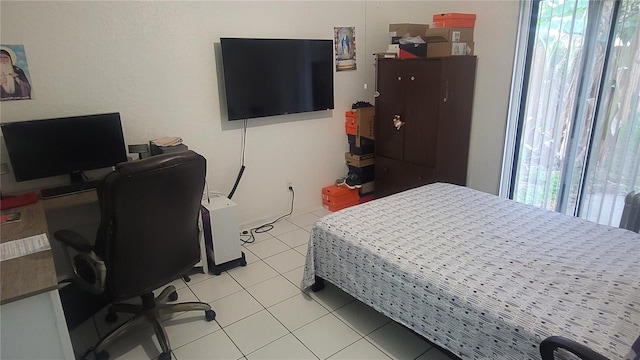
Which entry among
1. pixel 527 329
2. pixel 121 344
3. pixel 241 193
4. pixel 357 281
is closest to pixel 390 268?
pixel 357 281

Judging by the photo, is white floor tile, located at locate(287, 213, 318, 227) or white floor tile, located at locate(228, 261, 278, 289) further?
white floor tile, located at locate(287, 213, 318, 227)

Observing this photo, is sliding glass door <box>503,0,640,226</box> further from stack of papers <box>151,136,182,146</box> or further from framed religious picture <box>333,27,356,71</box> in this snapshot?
stack of papers <box>151,136,182,146</box>

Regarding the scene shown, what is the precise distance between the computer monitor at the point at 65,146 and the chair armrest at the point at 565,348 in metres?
2.75

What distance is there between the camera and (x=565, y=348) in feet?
4.20

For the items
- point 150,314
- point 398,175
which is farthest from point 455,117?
point 150,314

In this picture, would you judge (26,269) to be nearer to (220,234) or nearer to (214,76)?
(220,234)

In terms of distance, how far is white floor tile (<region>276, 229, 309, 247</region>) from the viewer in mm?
→ 3395

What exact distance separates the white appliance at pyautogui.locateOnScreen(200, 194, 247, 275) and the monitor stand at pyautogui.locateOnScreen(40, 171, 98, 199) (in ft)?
2.55

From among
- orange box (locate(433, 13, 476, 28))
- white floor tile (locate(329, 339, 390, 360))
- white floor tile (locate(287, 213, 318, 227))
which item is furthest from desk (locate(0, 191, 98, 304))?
orange box (locate(433, 13, 476, 28))

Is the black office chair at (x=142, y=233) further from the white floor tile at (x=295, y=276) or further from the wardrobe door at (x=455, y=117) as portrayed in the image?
the wardrobe door at (x=455, y=117)

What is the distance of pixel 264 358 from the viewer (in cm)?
206

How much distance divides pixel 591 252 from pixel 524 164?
1669 mm

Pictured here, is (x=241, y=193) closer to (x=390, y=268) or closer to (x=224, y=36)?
(x=224, y=36)

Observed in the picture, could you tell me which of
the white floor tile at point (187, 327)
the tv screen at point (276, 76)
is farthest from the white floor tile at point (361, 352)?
the tv screen at point (276, 76)
